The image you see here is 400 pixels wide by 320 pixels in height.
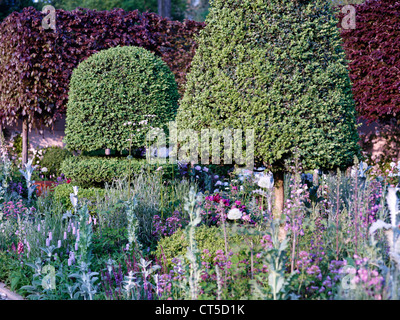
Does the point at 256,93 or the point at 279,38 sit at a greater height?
the point at 279,38

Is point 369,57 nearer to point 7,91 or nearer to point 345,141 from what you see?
point 345,141

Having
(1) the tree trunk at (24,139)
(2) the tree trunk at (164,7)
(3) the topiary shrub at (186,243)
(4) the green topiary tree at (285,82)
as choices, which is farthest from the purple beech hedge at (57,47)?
(2) the tree trunk at (164,7)

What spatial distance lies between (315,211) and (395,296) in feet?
6.88

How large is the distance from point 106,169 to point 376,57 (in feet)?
19.9

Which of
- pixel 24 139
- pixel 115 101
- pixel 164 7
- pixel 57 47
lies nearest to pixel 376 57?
pixel 115 101

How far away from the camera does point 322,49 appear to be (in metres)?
3.75

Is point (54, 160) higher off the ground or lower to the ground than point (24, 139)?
lower

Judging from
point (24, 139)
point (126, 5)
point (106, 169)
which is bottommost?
point (106, 169)

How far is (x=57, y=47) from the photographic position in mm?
8375

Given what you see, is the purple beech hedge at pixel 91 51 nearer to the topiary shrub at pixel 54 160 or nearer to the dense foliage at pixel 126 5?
the topiary shrub at pixel 54 160

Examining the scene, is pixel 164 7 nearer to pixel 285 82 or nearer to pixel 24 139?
pixel 24 139

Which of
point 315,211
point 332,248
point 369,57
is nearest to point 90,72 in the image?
point 315,211

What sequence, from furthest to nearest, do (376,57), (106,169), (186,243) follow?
(376,57) → (106,169) → (186,243)

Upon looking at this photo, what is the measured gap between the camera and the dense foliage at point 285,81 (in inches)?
145
